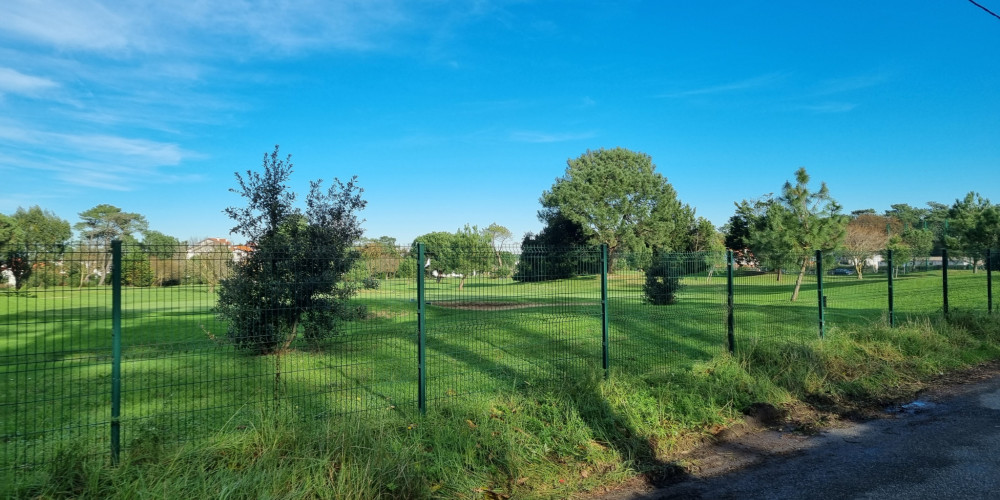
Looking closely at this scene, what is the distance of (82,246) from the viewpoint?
4.20 meters

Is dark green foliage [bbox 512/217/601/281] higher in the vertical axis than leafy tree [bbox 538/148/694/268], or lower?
lower

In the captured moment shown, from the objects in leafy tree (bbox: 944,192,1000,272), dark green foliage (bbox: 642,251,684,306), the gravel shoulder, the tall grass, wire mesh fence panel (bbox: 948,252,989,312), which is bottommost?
the gravel shoulder

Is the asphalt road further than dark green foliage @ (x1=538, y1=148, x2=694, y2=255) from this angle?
No

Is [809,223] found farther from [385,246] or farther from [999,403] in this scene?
[385,246]

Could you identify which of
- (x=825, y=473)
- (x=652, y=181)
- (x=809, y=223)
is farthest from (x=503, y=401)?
(x=652, y=181)

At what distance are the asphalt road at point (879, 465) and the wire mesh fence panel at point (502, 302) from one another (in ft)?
7.62

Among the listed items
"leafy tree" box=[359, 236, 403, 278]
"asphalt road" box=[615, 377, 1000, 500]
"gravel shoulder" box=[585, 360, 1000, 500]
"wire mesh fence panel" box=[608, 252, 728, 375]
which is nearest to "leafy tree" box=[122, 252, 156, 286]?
"leafy tree" box=[359, 236, 403, 278]

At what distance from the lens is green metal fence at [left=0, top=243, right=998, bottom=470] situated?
4.34 meters

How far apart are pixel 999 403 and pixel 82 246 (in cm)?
1001

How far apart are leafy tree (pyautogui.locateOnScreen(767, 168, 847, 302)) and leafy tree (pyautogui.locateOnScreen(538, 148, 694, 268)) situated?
2569 centimetres

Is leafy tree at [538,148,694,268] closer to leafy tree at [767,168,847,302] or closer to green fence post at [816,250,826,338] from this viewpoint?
leafy tree at [767,168,847,302]

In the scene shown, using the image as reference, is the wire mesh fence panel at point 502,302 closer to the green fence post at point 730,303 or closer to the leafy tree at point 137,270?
the green fence post at point 730,303

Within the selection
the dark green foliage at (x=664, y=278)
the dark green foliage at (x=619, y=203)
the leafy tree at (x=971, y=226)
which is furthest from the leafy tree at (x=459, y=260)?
the dark green foliage at (x=619, y=203)

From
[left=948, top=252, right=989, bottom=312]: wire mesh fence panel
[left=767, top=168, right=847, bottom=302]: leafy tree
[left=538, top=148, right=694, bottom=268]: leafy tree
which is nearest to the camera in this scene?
[left=948, top=252, right=989, bottom=312]: wire mesh fence panel
